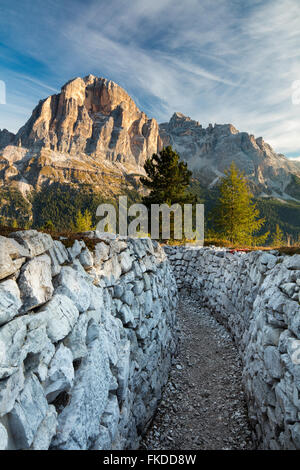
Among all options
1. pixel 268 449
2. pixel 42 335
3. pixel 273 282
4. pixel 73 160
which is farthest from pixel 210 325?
pixel 73 160

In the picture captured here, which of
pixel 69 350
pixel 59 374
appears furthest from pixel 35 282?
pixel 59 374

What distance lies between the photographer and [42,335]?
3.14 m

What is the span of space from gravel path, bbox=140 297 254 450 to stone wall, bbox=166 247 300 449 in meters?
0.55

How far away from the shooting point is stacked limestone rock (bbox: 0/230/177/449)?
106 inches

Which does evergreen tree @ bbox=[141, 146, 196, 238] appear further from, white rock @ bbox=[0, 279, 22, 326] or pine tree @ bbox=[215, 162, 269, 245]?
white rock @ bbox=[0, 279, 22, 326]

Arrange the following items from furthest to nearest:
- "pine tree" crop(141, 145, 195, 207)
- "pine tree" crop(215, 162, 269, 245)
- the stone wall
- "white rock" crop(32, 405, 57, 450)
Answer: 1. "pine tree" crop(215, 162, 269, 245)
2. "pine tree" crop(141, 145, 195, 207)
3. the stone wall
4. "white rock" crop(32, 405, 57, 450)

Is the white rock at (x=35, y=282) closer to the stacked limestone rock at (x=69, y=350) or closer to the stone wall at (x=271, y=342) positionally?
the stacked limestone rock at (x=69, y=350)

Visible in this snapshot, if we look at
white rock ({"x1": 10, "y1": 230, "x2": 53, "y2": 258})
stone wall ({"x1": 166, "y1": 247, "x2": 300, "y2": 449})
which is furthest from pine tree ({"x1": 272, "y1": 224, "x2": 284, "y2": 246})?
white rock ({"x1": 10, "y1": 230, "x2": 53, "y2": 258})

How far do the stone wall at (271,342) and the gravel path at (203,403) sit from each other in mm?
551

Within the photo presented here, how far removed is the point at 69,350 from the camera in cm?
358

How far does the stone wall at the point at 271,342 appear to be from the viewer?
167 inches

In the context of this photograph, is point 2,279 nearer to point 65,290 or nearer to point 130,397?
point 65,290

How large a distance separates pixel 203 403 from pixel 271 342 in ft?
10.6

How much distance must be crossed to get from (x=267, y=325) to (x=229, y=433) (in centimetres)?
281
